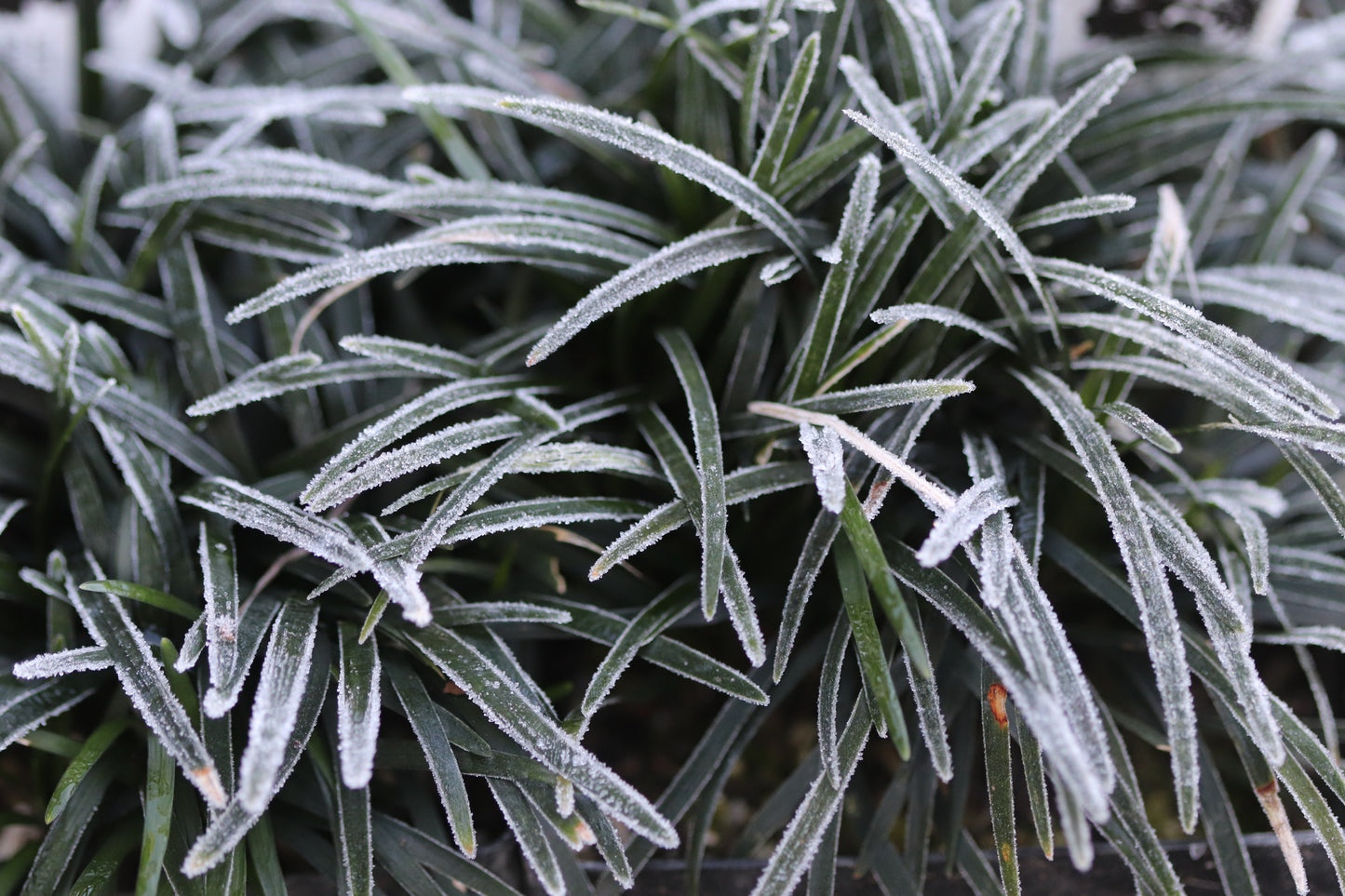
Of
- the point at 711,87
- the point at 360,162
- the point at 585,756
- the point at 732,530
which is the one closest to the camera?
the point at 585,756

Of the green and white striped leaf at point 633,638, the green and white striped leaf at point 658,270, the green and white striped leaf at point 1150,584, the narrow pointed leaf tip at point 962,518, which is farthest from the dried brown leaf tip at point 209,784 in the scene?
the green and white striped leaf at point 1150,584

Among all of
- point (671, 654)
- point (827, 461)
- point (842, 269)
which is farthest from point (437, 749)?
point (842, 269)

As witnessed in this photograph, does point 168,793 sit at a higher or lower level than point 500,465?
lower

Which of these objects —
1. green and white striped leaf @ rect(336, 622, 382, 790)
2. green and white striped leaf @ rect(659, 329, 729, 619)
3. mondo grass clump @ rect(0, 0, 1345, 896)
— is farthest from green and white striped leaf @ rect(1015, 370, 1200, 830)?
green and white striped leaf @ rect(336, 622, 382, 790)

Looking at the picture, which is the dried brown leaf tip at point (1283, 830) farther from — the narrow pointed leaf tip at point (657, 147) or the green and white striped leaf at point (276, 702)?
the green and white striped leaf at point (276, 702)

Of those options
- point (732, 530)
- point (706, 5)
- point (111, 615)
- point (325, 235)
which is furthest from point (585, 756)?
point (706, 5)

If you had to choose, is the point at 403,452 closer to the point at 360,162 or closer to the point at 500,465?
the point at 500,465

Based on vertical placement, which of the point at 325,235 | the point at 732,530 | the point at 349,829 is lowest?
the point at 349,829

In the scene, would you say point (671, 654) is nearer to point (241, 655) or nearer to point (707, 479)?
point (707, 479)
